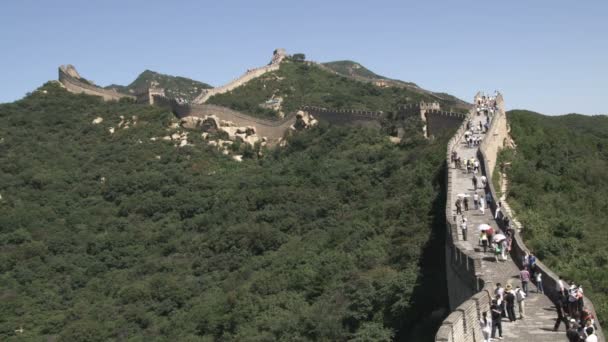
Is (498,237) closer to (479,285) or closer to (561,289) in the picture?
(479,285)

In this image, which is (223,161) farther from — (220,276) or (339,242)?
(339,242)

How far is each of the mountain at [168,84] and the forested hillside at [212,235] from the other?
38634 millimetres

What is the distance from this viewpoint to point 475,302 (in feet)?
42.9

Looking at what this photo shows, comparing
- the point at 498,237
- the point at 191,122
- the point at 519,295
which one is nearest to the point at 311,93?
the point at 191,122

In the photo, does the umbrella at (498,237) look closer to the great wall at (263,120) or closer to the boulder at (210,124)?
the great wall at (263,120)

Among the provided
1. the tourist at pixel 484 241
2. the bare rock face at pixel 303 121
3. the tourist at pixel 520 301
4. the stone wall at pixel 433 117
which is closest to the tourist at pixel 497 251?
the tourist at pixel 484 241

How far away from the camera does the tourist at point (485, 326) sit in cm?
1229

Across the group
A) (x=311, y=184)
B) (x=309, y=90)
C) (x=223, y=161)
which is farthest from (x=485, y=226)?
→ (x=309, y=90)

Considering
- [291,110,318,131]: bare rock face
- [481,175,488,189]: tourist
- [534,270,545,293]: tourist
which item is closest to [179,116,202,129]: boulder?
[291,110,318,131]: bare rock face

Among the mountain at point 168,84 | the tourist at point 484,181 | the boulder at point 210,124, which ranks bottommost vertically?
the tourist at point 484,181

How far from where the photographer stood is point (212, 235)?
39.4m

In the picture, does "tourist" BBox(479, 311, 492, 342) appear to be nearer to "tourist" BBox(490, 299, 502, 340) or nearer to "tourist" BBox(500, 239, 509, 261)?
"tourist" BBox(490, 299, 502, 340)

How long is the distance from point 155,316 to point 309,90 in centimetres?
3880

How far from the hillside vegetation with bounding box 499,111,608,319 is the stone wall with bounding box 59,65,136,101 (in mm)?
36024
